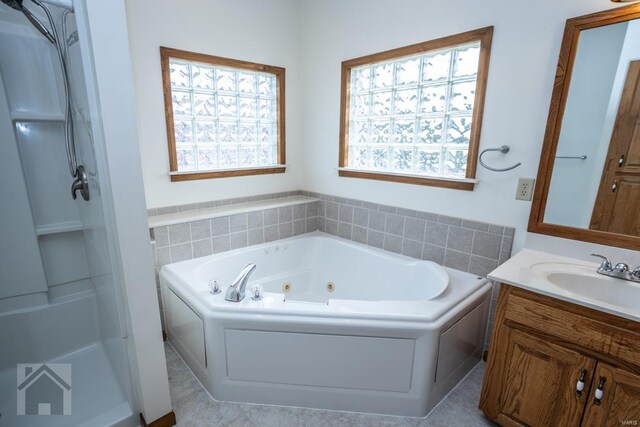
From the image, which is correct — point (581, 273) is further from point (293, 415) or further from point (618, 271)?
point (293, 415)

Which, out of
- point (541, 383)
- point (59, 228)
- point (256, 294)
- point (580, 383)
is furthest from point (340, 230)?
point (59, 228)

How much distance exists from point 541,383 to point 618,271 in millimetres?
578

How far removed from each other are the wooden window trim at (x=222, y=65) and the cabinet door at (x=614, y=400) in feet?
7.60

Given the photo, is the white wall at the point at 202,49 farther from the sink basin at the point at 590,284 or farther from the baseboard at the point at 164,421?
the sink basin at the point at 590,284

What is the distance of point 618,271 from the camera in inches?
51.6

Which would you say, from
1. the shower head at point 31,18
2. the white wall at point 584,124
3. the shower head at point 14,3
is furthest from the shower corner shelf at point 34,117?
the white wall at point 584,124

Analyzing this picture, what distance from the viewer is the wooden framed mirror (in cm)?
133

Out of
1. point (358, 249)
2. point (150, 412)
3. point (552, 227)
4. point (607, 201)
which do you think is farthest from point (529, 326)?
point (150, 412)

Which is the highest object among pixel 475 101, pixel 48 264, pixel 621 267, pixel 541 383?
pixel 475 101

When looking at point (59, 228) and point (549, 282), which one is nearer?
point (549, 282)

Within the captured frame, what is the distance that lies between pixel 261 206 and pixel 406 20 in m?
1.65

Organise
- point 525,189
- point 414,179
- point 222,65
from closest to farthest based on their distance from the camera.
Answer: point 525,189, point 414,179, point 222,65

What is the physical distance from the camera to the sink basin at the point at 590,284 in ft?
4.19

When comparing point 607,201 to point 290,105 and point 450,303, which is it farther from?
point 290,105
